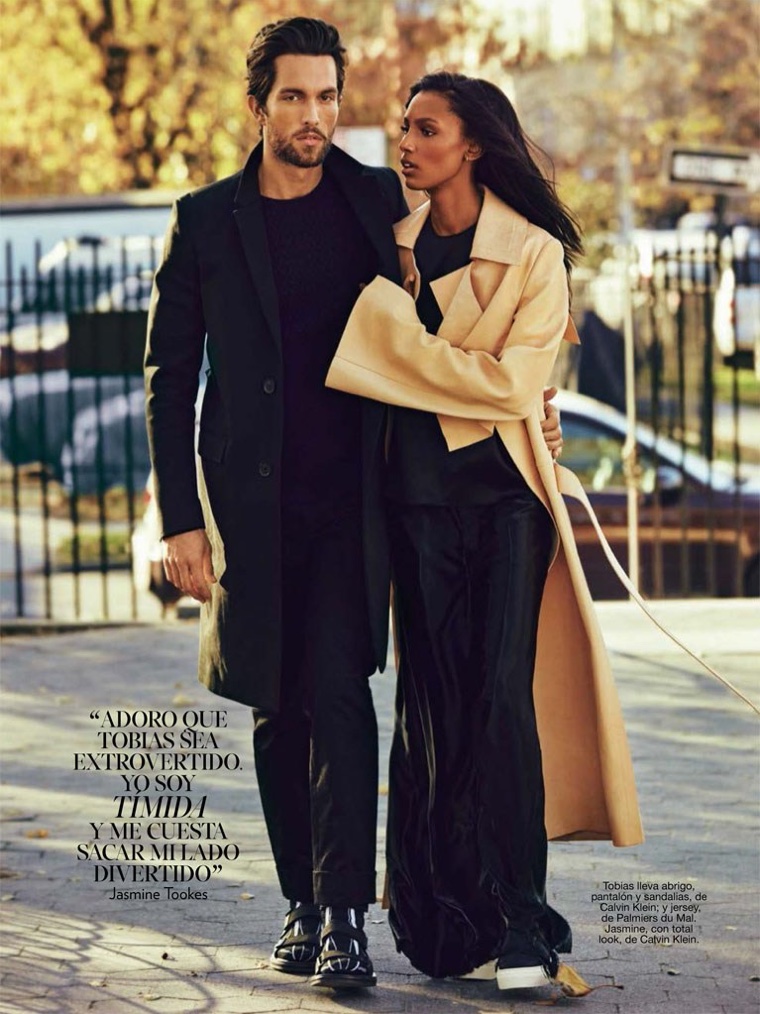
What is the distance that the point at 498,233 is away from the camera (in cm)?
457

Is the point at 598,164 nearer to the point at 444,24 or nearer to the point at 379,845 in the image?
the point at 444,24

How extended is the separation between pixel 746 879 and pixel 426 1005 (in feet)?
4.75

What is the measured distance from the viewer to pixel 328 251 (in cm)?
476

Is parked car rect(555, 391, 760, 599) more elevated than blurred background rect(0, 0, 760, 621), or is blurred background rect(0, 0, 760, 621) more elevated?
blurred background rect(0, 0, 760, 621)

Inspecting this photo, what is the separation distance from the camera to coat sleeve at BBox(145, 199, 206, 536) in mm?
4766

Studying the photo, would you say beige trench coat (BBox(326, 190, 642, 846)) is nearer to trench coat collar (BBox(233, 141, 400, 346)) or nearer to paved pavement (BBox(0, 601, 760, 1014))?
trench coat collar (BBox(233, 141, 400, 346))

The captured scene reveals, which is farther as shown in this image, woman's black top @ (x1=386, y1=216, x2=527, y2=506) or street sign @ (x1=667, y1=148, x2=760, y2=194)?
street sign @ (x1=667, y1=148, x2=760, y2=194)

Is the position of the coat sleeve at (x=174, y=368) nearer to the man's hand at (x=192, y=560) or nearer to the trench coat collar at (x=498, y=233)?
the man's hand at (x=192, y=560)

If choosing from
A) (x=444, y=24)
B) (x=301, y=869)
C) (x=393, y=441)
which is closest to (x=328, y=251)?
(x=393, y=441)

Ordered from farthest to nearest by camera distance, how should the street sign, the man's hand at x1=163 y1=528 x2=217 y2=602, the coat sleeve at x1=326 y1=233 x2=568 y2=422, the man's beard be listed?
the street sign < the man's hand at x1=163 y1=528 x2=217 y2=602 < the man's beard < the coat sleeve at x1=326 y1=233 x2=568 y2=422

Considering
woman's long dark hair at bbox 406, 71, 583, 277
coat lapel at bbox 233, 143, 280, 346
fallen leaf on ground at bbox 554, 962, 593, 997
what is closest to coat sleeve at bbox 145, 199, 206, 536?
coat lapel at bbox 233, 143, 280, 346

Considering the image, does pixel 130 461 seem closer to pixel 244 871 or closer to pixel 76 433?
pixel 76 433

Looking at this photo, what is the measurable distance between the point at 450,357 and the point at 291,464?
48 centimetres

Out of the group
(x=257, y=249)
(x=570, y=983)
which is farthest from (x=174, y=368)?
(x=570, y=983)
